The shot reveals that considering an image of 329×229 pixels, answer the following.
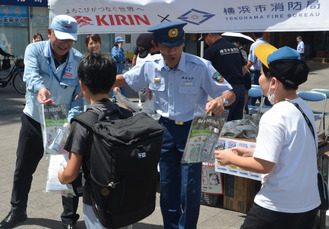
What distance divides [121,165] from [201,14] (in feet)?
7.10

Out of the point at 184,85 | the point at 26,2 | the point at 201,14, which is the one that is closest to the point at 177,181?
the point at 184,85

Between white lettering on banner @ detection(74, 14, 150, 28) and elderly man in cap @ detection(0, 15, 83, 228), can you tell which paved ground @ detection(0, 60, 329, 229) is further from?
white lettering on banner @ detection(74, 14, 150, 28)

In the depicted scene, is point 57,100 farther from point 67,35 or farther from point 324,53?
point 324,53

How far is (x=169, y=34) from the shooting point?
3236mm

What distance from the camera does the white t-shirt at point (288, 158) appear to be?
2219 millimetres

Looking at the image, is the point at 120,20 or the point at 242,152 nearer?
the point at 242,152

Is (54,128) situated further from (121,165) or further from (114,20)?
(114,20)

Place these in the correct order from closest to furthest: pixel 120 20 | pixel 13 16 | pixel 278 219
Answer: pixel 278 219 → pixel 120 20 → pixel 13 16

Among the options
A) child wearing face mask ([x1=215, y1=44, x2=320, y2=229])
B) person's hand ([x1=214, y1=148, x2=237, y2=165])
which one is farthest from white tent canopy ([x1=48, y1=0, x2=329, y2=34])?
person's hand ([x1=214, y1=148, x2=237, y2=165])

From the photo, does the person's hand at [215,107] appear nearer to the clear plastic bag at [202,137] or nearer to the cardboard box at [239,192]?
the clear plastic bag at [202,137]

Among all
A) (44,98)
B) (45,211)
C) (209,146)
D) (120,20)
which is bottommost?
(45,211)

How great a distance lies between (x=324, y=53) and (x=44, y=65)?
29.4 m

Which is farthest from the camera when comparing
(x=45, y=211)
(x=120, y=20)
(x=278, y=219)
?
(x=45, y=211)

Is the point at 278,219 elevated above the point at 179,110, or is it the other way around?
the point at 179,110
